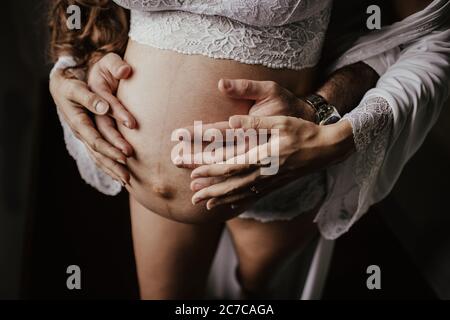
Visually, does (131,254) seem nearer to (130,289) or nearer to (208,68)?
(130,289)

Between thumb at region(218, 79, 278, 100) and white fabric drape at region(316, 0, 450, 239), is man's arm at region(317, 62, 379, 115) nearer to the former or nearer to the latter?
white fabric drape at region(316, 0, 450, 239)

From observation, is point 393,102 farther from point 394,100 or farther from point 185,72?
point 185,72

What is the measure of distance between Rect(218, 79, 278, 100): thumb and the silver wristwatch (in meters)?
0.11

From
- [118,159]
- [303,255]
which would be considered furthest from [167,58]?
[303,255]

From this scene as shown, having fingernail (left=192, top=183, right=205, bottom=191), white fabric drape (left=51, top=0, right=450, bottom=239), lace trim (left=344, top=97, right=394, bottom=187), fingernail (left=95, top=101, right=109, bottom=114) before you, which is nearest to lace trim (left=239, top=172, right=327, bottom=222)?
white fabric drape (left=51, top=0, right=450, bottom=239)

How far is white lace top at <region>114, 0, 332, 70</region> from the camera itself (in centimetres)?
70

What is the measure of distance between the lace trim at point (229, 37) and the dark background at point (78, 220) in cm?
45

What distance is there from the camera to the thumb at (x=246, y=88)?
27.4 inches

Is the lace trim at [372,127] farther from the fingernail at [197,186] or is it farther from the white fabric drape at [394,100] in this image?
the fingernail at [197,186]

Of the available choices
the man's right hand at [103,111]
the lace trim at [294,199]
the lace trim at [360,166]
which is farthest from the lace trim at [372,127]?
the man's right hand at [103,111]

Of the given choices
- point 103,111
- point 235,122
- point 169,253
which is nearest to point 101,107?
point 103,111

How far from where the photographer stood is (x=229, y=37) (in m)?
0.73

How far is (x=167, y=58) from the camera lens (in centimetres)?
75

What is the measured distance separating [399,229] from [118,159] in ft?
3.58
